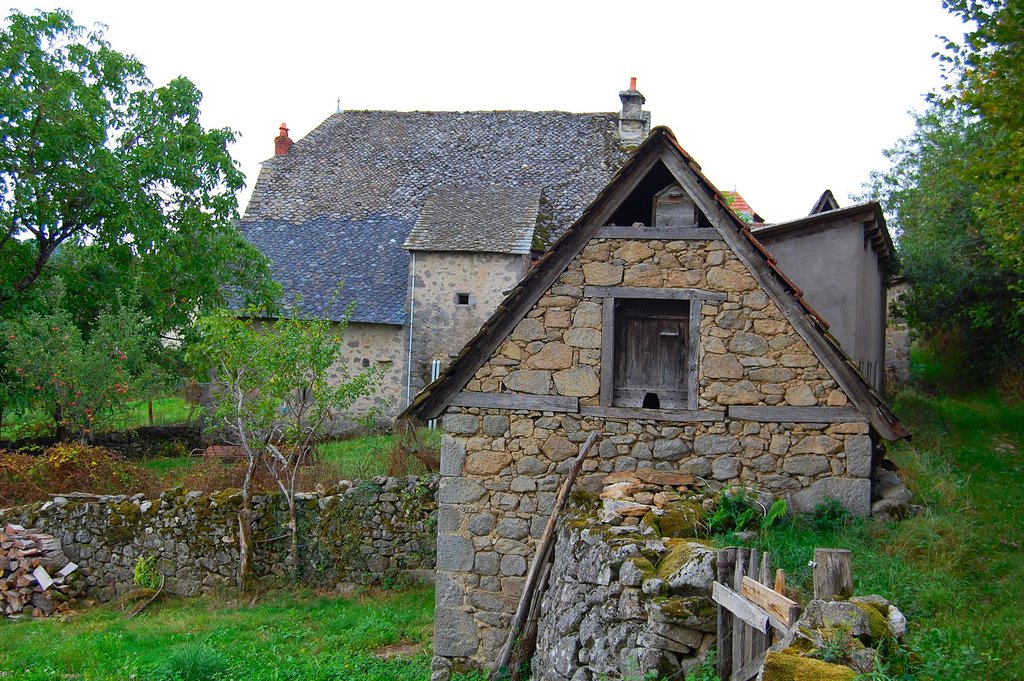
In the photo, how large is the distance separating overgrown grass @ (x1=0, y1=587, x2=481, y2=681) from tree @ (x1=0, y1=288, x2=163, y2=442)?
5.38 m

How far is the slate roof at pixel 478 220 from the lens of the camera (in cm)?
2166

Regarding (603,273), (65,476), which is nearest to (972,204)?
(603,273)

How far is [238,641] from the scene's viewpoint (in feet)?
36.0

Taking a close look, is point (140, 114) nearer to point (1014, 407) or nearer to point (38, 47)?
point (38, 47)

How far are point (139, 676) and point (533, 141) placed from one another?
65.4 ft

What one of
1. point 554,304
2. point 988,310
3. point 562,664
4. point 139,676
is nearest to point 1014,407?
point 988,310

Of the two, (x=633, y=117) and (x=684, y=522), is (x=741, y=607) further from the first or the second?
(x=633, y=117)

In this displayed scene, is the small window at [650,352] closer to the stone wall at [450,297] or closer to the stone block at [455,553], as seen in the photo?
the stone block at [455,553]

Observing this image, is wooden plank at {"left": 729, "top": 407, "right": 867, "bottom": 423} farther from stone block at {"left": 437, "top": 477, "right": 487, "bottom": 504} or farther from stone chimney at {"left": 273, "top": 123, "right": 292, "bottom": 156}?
stone chimney at {"left": 273, "top": 123, "right": 292, "bottom": 156}

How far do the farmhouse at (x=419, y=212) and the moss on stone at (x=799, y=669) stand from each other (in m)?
15.9

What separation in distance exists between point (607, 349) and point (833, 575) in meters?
4.56

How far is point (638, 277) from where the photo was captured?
9.05 metres

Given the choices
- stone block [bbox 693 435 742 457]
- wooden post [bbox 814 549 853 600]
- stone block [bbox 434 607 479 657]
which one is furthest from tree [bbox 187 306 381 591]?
wooden post [bbox 814 549 853 600]

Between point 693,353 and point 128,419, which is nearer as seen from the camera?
point 693,353
